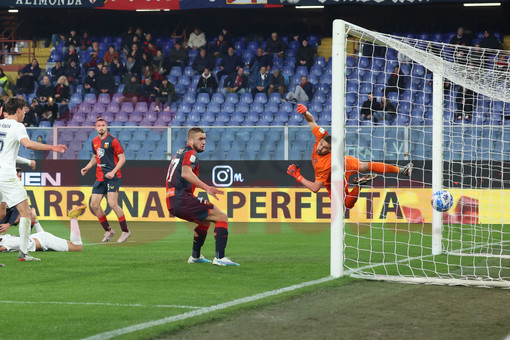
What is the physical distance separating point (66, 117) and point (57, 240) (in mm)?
12622

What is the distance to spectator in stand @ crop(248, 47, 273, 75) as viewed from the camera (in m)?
24.7

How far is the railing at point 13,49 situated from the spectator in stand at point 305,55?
960 cm

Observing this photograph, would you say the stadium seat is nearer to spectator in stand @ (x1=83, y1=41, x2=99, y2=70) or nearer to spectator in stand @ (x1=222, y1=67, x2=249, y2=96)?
spectator in stand @ (x1=222, y1=67, x2=249, y2=96)

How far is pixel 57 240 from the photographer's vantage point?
1209 cm

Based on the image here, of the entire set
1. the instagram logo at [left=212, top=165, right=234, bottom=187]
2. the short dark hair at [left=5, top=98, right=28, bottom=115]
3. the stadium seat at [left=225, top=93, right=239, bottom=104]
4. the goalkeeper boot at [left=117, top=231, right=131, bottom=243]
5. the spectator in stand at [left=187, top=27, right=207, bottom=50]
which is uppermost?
the spectator in stand at [left=187, top=27, right=207, bottom=50]

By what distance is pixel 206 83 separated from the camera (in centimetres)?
2469

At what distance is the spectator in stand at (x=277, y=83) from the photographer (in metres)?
24.0

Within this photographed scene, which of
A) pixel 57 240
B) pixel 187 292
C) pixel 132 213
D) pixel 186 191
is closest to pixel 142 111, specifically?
pixel 132 213

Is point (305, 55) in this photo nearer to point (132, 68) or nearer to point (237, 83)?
point (237, 83)

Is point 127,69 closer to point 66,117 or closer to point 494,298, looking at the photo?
point 66,117

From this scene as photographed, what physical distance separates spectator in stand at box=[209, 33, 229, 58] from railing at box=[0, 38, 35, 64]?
6751 millimetres

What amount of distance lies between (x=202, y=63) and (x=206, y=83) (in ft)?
3.62

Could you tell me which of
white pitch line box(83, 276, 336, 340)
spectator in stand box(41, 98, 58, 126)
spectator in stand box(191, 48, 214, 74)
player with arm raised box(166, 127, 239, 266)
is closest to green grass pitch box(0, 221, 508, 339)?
white pitch line box(83, 276, 336, 340)

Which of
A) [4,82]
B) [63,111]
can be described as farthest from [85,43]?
[63,111]
